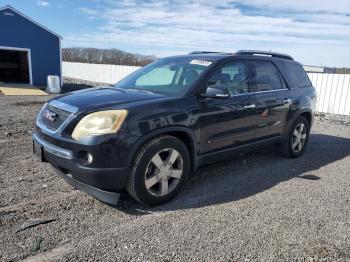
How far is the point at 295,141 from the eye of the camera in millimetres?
6137

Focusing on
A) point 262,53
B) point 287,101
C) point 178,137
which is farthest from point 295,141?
point 178,137

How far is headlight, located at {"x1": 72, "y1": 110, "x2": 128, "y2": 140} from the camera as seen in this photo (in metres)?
3.38

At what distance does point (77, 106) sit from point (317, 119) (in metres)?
10.1

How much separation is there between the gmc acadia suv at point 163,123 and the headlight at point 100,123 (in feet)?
0.03

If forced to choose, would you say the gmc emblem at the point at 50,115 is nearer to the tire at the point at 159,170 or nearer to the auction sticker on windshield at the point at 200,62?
the tire at the point at 159,170

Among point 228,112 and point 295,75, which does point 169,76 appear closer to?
point 228,112

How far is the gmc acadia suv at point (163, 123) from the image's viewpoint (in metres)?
3.42

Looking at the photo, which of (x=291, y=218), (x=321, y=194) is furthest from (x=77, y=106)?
(x=321, y=194)

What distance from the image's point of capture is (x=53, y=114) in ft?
12.5

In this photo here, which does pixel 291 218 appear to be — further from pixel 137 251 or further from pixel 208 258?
pixel 137 251

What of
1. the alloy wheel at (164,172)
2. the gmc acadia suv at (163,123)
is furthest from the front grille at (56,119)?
the alloy wheel at (164,172)

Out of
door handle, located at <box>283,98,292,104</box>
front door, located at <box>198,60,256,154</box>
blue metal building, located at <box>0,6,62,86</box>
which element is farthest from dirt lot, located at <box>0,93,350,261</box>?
blue metal building, located at <box>0,6,62,86</box>

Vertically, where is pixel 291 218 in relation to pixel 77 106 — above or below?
below

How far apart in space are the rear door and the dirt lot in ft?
2.36
